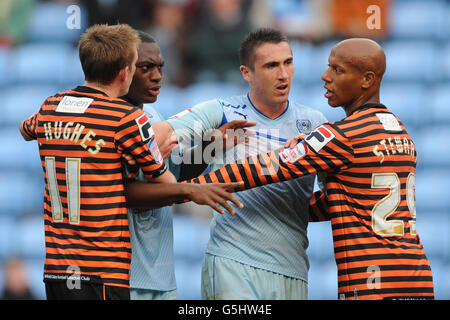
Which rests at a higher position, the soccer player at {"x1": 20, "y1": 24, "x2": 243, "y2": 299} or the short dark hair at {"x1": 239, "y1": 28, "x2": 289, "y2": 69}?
the short dark hair at {"x1": 239, "y1": 28, "x2": 289, "y2": 69}

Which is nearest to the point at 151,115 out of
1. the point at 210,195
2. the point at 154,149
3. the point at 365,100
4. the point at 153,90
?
the point at 153,90

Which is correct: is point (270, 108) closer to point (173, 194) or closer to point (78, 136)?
point (173, 194)

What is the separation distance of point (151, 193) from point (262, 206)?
68 centimetres

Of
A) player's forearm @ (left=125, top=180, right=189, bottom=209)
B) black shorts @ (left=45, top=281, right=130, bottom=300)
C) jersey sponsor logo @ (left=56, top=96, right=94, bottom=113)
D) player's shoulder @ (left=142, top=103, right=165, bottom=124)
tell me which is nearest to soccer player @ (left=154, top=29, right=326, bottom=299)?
player's shoulder @ (left=142, top=103, right=165, bottom=124)

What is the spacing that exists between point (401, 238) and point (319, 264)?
10.6 feet

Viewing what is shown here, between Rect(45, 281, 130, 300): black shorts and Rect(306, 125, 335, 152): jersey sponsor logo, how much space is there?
1114 millimetres

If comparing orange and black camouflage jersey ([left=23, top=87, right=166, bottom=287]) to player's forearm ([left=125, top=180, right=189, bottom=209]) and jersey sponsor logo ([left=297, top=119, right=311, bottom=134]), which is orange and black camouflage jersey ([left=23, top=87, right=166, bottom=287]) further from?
jersey sponsor logo ([left=297, top=119, right=311, bottom=134])

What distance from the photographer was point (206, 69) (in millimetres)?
7207

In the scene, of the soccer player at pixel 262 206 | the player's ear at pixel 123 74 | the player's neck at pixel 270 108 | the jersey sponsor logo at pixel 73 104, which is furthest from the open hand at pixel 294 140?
the jersey sponsor logo at pixel 73 104

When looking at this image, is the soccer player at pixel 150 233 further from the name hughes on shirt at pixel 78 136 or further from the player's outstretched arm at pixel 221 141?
the name hughes on shirt at pixel 78 136

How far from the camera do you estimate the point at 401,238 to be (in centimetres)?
320

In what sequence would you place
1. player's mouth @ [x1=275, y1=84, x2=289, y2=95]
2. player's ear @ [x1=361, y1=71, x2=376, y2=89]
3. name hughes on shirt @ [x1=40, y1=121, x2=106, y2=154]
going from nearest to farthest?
name hughes on shirt @ [x1=40, y1=121, x2=106, y2=154] < player's ear @ [x1=361, y1=71, x2=376, y2=89] < player's mouth @ [x1=275, y1=84, x2=289, y2=95]

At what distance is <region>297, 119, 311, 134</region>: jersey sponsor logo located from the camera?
367 centimetres

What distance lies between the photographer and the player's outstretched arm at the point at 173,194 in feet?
10.2
